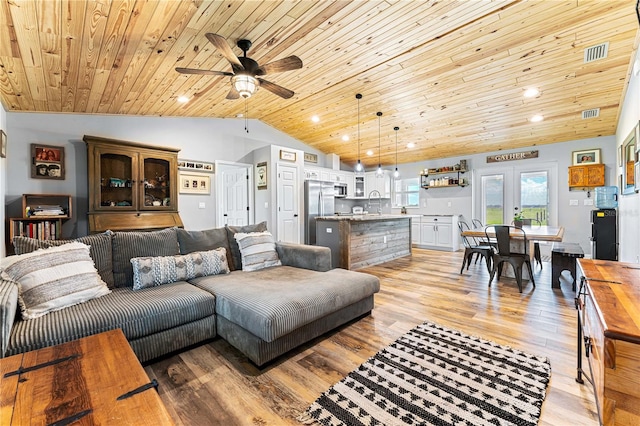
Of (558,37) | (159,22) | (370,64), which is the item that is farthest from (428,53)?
(159,22)

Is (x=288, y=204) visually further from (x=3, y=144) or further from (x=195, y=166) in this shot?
(x=3, y=144)

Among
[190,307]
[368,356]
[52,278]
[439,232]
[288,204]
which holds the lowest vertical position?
[368,356]

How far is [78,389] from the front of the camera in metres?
1.02

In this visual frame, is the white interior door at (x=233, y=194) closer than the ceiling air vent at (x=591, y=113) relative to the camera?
No

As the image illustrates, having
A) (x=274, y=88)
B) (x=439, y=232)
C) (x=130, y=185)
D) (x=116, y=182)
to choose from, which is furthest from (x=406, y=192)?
(x=116, y=182)

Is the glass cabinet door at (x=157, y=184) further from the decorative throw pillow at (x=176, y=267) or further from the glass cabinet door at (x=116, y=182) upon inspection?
the decorative throw pillow at (x=176, y=267)

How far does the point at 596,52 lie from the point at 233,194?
6.12 meters

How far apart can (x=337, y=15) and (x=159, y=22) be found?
5.23 ft

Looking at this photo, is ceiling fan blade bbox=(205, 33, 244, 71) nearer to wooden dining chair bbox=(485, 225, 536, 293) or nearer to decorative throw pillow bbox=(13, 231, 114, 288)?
decorative throw pillow bbox=(13, 231, 114, 288)

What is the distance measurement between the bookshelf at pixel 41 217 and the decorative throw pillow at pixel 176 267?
8.51ft

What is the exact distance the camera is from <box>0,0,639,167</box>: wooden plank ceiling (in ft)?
7.97

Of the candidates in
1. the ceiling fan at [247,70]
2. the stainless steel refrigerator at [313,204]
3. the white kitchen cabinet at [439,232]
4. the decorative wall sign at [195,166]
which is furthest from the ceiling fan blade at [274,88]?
the white kitchen cabinet at [439,232]

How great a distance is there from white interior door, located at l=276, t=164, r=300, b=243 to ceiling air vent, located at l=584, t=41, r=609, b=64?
16.2 ft

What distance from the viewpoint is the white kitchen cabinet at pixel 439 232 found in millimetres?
6895
